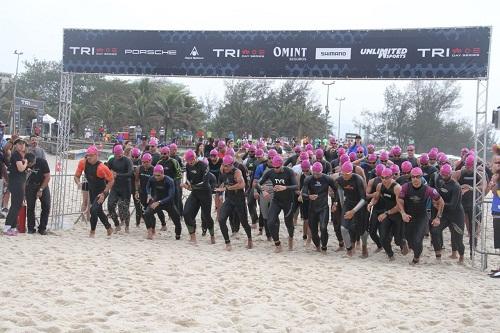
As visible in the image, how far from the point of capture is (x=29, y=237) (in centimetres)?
925

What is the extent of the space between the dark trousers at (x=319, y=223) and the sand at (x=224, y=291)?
0.82 ft

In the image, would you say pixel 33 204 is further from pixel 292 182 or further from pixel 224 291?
pixel 224 291

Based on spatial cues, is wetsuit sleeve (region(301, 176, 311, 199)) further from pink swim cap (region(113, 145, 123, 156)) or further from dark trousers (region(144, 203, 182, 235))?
pink swim cap (region(113, 145, 123, 156))

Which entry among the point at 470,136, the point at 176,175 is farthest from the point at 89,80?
the point at 176,175

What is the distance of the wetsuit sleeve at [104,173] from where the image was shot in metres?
9.67

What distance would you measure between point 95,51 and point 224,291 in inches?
272

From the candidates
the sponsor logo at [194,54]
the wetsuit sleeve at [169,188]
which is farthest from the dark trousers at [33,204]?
the sponsor logo at [194,54]

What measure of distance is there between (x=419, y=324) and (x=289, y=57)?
6.38m

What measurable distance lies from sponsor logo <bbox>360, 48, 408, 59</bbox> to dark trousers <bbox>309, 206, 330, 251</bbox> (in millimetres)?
3212

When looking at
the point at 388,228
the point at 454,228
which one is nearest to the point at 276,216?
the point at 388,228

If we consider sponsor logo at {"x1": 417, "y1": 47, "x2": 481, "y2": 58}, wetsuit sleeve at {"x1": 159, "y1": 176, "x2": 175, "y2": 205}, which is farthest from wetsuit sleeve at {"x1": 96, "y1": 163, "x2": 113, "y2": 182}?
sponsor logo at {"x1": 417, "y1": 47, "x2": 481, "y2": 58}

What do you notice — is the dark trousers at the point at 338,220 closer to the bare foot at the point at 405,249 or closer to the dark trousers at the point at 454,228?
the bare foot at the point at 405,249

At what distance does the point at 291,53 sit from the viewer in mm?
10445

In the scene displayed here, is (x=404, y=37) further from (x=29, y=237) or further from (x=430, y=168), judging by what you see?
(x=29, y=237)
